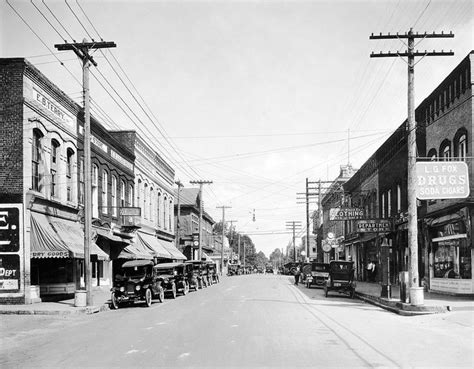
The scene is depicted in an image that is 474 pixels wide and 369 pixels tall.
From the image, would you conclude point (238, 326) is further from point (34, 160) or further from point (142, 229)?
point (142, 229)

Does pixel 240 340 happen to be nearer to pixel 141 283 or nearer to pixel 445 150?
pixel 141 283

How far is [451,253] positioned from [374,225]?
139 inches

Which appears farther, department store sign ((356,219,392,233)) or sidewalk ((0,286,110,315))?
department store sign ((356,219,392,233))

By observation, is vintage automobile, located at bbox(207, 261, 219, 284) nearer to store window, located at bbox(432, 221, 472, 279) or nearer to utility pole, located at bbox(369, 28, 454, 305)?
store window, located at bbox(432, 221, 472, 279)

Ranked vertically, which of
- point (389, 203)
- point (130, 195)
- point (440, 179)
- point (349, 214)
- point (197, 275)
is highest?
point (130, 195)

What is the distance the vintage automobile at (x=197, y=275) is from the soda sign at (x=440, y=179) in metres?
19.7

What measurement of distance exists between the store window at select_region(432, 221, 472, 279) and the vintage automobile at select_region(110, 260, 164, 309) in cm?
1304

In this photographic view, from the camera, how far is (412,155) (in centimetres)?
2086

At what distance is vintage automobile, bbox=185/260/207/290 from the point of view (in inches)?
1479

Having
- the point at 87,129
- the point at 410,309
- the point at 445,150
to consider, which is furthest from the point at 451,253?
the point at 87,129

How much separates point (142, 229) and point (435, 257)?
22911 mm

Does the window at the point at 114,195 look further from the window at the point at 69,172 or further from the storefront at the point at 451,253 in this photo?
the storefront at the point at 451,253

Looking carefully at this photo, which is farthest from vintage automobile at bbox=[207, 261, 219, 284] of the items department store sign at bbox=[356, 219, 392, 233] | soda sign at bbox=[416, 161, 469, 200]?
soda sign at bbox=[416, 161, 469, 200]

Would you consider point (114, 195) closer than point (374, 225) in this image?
No
